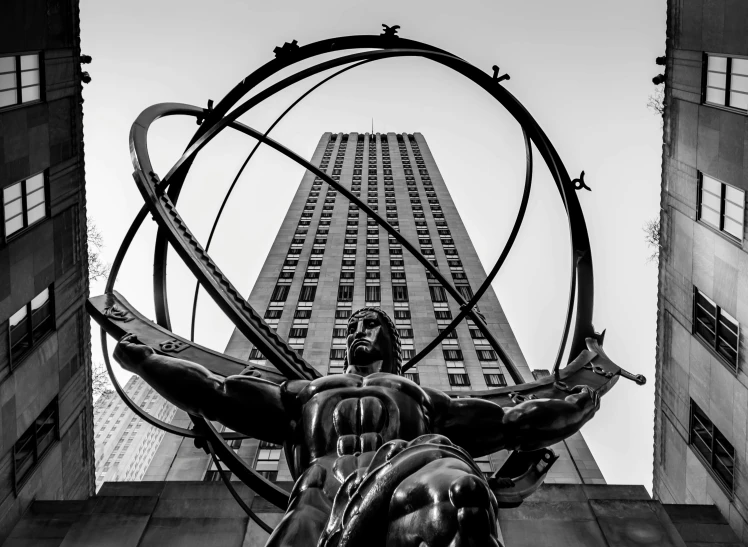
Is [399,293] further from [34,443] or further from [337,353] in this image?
[34,443]

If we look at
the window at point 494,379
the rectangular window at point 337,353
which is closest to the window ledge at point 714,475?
the window at point 494,379

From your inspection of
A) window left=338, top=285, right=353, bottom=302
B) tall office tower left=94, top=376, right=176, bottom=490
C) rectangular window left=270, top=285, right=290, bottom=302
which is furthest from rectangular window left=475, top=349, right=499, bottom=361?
tall office tower left=94, top=376, right=176, bottom=490

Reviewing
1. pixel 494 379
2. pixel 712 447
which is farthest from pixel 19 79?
pixel 494 379

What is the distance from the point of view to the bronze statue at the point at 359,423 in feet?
11.4

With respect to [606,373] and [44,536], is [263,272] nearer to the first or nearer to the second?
[44,536]

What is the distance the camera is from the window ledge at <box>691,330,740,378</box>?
14977 millimetres

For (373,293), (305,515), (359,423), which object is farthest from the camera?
(373,293)

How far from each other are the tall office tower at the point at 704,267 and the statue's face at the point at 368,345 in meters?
10.2

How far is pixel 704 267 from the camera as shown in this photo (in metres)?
16.7

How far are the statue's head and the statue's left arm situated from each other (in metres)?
0.87

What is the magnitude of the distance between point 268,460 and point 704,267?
16333 mm

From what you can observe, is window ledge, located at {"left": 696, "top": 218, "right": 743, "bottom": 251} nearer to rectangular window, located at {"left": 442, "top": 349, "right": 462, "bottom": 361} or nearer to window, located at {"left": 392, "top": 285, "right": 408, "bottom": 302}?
rectangular window, located at {"left": 442, "top": 349, "right": 462, "bottom": 361}

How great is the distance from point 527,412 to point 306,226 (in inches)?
1741

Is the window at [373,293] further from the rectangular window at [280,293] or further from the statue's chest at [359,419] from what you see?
the statue's chest at [359,419]
